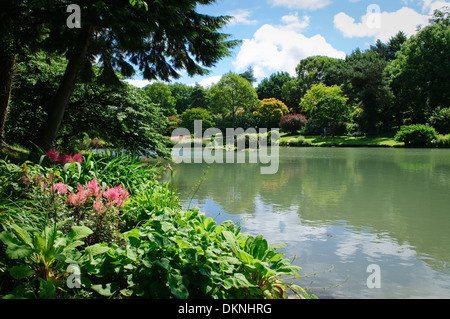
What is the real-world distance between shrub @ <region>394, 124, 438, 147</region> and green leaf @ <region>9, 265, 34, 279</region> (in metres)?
26.5

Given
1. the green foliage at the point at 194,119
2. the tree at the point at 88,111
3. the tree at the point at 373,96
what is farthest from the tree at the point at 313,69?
the tree at the point at 88,111

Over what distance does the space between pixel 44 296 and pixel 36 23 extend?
4.94 m

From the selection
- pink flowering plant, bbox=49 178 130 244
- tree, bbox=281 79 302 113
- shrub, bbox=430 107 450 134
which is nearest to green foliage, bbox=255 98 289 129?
tree, bbox=281 79 302 113

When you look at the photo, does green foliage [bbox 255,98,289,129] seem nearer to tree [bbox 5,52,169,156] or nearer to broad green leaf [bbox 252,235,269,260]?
tree [bbox 5,52,169,156]

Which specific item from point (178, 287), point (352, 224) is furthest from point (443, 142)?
point (178, 287)

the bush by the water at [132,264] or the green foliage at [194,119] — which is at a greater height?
the green foliage at [194,119]

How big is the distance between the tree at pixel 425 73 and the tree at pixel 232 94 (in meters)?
16.5

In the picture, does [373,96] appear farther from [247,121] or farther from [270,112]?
[247,121]

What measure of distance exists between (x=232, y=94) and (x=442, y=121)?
74.3 ft

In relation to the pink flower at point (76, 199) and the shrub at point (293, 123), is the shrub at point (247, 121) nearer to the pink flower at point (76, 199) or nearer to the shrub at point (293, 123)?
the shrub at point (293, 123)

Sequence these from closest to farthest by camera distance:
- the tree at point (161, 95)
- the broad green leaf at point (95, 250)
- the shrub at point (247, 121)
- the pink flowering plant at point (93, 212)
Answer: the broad green leaf at point (95, 250) < the pink flowering plant at point (93, 212) < the shrub at point (247, 121) < the tree at point (161, 95)

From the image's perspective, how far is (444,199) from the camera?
622cm

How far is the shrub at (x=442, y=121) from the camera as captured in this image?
82.7 ft
